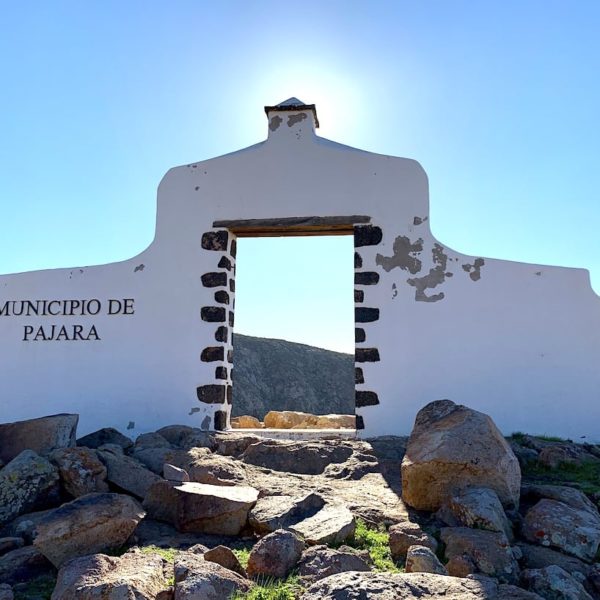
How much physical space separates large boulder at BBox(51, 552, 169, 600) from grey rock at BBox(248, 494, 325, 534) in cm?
76

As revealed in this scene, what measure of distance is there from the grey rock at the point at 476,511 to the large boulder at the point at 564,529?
172 millimetres

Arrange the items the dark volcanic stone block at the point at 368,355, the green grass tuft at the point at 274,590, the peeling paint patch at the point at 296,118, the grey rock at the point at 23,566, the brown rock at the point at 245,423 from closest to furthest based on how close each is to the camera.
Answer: the green grass tuft at the point at 274,590
the grey rock at the point at 23,566
the dark volcanic stone block at the point at 368,355
the peeling paint patch at the point at 296,118
the brown rock at the point at 245,423

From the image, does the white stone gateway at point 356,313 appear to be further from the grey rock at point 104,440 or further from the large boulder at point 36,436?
the large boulder at point 36,436

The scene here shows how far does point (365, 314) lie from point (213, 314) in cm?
193

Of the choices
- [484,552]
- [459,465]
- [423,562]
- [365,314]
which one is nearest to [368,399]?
[365,314]

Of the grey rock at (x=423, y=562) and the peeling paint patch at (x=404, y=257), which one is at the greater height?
the peeling paint patch at (x=404, y=257)

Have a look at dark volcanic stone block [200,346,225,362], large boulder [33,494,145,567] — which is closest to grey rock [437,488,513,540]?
large boulder [33,494,145,567]

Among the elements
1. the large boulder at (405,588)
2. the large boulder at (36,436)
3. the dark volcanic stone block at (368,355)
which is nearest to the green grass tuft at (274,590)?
the large boulder at (405,588)

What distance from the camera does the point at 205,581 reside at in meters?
3.14

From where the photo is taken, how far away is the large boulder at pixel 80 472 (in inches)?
185

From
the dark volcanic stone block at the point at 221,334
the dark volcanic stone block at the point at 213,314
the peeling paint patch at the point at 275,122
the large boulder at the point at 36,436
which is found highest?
the peeling paint patch at the point at 275,122

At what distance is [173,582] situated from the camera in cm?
329

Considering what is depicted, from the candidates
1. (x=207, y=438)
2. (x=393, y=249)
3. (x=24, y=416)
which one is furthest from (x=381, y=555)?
(x=24, y=416)

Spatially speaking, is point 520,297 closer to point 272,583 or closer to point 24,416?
point 272,583
